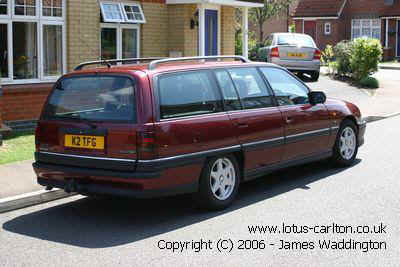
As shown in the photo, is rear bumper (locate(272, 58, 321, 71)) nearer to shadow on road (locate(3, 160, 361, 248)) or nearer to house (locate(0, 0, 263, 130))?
house (locate(0, 0, 263, 130))

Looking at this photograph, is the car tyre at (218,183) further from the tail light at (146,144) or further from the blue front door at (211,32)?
the blue front door at (211,32)

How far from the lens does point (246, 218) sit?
22.7 ft

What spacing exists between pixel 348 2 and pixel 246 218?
4252cm

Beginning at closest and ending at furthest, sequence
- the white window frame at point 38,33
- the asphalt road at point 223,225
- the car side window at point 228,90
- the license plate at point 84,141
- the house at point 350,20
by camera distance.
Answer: the asphalt road at point 223,225, the license plate at point 84,141, the car side window at point 228,90, the white window frame at point 38,33, the house at point 350,20

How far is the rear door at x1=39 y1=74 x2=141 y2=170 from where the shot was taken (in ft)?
22.0

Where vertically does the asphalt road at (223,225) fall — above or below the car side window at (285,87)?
below

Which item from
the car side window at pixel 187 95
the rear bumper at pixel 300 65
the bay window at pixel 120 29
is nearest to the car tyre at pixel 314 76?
the rear bumper at pixel 300 65

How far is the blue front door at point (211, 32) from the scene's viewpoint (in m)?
19.0

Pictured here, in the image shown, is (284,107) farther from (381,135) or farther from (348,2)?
(348,2)

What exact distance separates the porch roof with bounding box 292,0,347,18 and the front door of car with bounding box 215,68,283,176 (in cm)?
3984

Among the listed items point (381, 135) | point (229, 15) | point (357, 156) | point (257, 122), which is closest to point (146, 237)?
point (257, 122)

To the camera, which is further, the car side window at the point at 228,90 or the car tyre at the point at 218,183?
the car side window at the point at 228,90

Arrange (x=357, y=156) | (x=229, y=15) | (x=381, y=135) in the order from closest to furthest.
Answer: (x=357, y=156), (x=381, y=135), (x=229, y=15)

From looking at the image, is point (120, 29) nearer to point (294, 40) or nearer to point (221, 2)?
point (221, 2)
